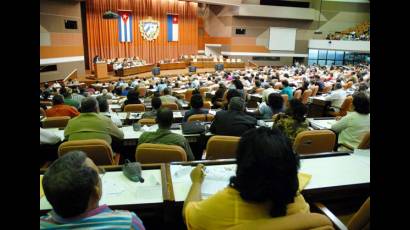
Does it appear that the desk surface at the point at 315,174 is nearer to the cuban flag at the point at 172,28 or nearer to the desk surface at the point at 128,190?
the desk surface at the point at 128,190

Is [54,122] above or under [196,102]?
under

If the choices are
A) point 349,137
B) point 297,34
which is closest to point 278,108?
point 349,137

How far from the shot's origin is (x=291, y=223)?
1281 mm

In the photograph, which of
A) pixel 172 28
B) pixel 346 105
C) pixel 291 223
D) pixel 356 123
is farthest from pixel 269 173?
pixel 172 28

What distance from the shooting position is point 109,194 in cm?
206

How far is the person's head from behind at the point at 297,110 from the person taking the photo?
3.55m

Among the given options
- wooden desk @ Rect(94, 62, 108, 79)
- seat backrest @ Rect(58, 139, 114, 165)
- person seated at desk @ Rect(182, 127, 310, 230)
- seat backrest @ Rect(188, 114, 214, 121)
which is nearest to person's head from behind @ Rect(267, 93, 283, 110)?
seat backrest @ Rect(188, 114, 214, 121)

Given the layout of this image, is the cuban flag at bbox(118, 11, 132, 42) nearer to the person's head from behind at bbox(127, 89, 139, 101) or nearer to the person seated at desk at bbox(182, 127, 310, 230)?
the person's head from behind at bbox(127, 89, 139, 101)

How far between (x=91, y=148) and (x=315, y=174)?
6.48 ft

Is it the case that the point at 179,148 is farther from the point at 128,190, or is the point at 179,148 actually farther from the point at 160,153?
the point at 128,190

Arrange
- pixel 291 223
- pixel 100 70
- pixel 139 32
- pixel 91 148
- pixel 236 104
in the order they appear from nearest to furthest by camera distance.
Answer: pixel 291 223, pixel 91 148, pixel 236 104, pixel 100 70, pixel 139 32

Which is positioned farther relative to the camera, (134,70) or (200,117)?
(134,70)

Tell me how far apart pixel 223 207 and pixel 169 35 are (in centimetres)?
1997

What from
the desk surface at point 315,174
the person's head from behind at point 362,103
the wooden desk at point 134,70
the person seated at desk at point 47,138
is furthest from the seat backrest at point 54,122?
the wooden desk at point 134,70
